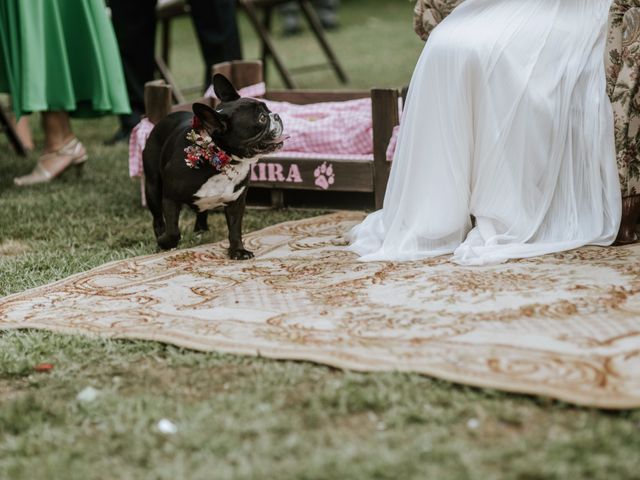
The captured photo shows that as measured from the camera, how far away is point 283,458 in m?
1.81

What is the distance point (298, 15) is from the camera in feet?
37.3

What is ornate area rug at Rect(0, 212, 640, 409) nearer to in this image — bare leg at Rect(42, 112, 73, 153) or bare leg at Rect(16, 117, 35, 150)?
bare leg at Rect(42, 112, 73, 153)

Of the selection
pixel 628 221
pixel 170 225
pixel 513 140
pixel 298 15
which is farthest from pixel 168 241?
pixel 298 15

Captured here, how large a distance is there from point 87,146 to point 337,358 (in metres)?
3.66

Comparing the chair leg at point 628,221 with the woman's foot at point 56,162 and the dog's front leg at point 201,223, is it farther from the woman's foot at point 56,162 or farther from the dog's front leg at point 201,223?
the woman's foot at point 56,162

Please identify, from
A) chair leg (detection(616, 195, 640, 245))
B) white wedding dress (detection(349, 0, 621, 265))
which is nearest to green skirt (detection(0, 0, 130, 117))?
white wedding dress (detection(349, 0, 621, 265))

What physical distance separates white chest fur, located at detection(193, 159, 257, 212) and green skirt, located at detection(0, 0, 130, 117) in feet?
5.16

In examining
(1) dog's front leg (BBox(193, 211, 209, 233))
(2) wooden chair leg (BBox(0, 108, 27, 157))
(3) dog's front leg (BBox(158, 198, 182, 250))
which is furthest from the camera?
(2) wooden chair leg (BBox(0, 108, 27, 157))

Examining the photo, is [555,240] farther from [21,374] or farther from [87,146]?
[87,146]

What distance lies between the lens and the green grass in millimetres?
1749

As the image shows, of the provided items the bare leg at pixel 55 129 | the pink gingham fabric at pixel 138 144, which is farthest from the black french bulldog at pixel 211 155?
the bare leg at pixel 55 129

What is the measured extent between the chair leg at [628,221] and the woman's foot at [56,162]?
2635 mm

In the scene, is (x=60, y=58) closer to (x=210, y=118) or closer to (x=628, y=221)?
(x=210, y=118)

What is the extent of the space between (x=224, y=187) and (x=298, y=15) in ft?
27.9
